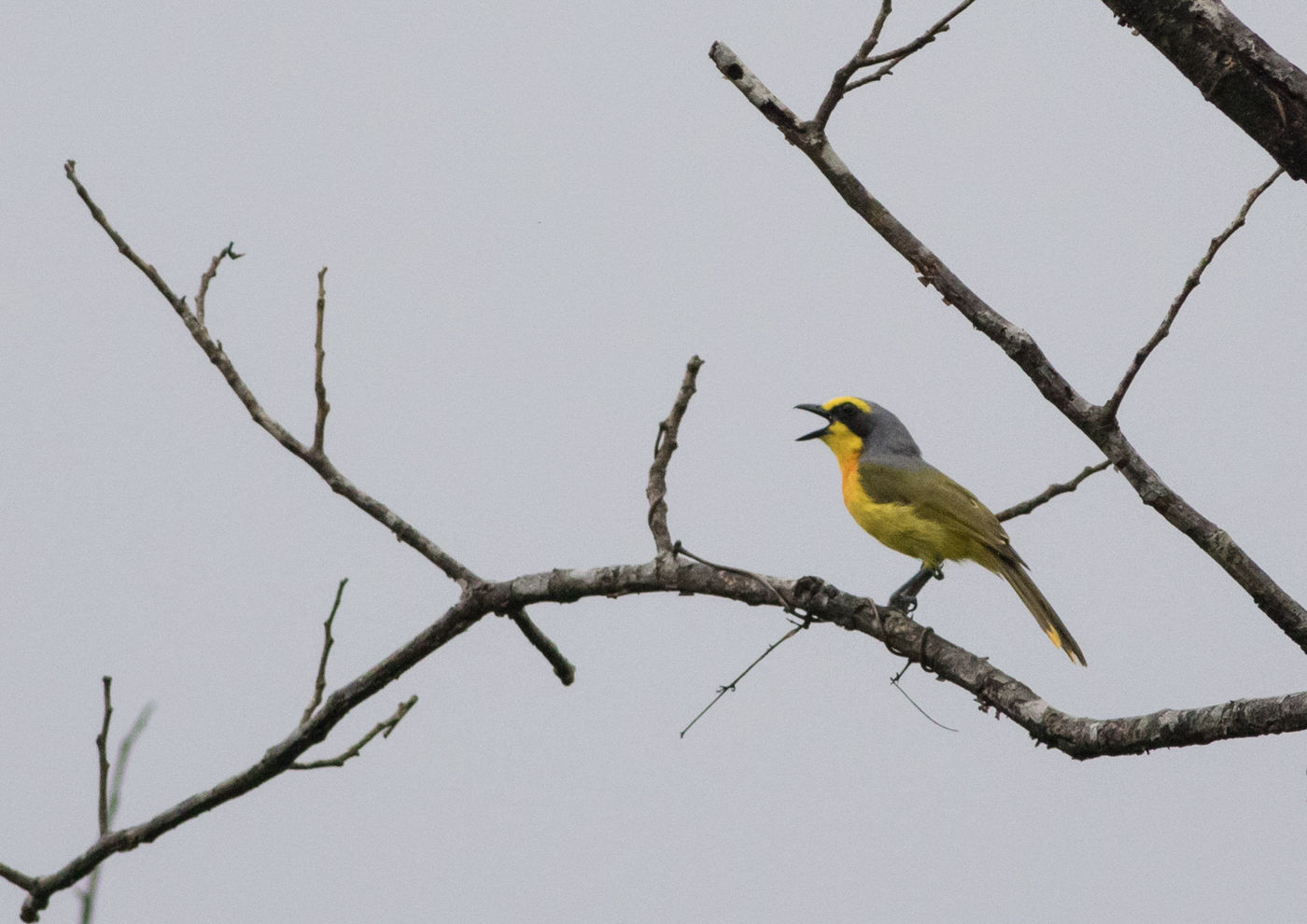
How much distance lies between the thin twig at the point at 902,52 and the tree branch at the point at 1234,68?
0.39m

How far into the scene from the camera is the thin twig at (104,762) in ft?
11.7

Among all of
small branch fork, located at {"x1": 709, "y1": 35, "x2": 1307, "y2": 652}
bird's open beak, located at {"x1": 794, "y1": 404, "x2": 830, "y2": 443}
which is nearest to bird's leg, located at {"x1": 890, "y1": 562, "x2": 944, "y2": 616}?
bird's open beak, located at {"x1": 794, "y1": 404, "x2": 830, "y2": 443}

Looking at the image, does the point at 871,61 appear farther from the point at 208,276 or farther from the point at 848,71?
the point at 208,276

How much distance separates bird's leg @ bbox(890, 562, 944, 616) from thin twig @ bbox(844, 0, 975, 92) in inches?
110

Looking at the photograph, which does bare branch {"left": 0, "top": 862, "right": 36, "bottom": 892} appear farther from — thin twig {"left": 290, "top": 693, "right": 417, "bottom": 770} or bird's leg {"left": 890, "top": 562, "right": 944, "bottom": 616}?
bird's leg {"left": 890, "top": 562, "right": 944, "bottom": 616}

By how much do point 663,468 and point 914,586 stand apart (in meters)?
2.19

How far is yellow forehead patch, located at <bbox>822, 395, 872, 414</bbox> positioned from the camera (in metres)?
6.78

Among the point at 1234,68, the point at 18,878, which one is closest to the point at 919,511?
the point at 1234,68

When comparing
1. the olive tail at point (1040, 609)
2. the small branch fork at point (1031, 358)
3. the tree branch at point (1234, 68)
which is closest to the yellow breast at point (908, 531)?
the olive tail at point (1040, 609)

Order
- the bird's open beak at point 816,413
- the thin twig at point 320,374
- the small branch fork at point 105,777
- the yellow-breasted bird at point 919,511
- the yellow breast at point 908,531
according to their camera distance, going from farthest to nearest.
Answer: the bird's open beak at point 816,413
the yellow breast at point 908,531
the yellow-breasted bird at point 919,511
the thin twig at point 320,374
the small branch fork at point 105,777

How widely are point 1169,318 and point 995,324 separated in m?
0.43

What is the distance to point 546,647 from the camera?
4.48 m

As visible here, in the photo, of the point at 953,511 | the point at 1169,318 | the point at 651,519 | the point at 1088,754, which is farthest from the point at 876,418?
the point at 1088,754

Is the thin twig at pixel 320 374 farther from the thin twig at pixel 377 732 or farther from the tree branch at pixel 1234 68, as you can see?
the tree branch at pixel 1234 68
